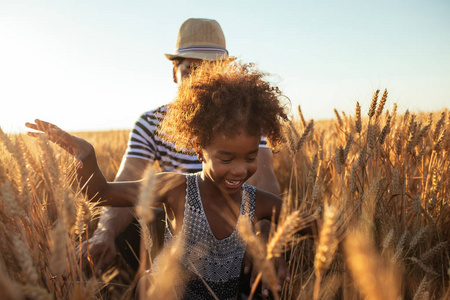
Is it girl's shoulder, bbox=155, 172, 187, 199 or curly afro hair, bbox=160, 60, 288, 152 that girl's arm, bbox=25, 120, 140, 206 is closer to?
girl's shoulder, bbox=155, 172, 187, 199

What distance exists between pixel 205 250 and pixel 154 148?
3.39 feet

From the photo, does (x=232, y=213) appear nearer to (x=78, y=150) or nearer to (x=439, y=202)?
(x=78, y=150)

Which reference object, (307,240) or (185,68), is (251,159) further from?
(185,68)

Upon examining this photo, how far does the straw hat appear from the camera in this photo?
2.24m

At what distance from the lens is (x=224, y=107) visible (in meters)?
1.42

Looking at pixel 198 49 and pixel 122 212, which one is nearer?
pixel 122 212

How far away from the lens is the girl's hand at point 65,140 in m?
1.05

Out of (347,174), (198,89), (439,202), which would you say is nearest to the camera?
(198,89)

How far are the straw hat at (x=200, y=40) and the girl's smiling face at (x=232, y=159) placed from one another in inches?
40.1

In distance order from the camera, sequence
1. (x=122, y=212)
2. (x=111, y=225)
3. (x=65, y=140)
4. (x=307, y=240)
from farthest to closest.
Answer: (x=122, y=212) → (x=111, y=225) → (x=307, y=240) → (x=65, y=140)

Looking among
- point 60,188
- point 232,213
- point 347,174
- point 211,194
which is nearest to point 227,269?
point 232,213

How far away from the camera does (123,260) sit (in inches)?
74.2

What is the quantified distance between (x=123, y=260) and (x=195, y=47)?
1481mm

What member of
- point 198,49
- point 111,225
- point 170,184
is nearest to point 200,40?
point 198,49
